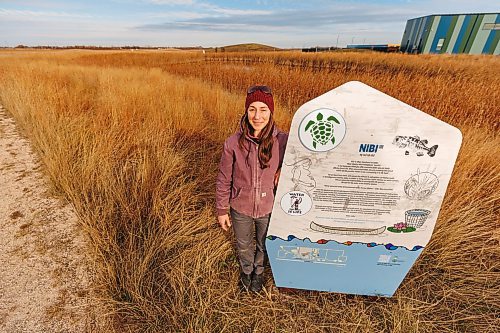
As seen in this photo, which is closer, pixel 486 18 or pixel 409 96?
pixel 409 96

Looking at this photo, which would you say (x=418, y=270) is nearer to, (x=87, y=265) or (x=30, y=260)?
(x=87, y=265)

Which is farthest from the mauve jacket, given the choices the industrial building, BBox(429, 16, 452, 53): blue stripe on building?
BBox(429, 16, 452, 53): blue stripe on building

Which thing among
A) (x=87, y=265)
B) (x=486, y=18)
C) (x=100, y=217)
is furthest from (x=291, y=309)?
(x=486, y=18)

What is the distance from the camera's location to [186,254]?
5.35 ft

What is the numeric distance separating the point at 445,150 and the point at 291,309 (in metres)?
1.23

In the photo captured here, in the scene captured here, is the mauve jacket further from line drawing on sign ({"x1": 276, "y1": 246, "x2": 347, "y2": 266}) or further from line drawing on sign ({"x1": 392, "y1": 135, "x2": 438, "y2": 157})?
line drawing on sign ({"x1": 392, "y1": 135, "x2": 438, "y2": 157})

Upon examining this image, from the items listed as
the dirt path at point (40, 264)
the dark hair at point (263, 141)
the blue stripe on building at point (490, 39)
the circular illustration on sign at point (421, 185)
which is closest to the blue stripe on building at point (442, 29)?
the blue stripe on building at point (490, 39)

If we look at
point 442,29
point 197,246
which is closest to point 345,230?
point 197,246

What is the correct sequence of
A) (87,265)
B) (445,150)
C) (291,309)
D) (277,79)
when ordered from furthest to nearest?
(277,79) → (87,265) → (291,309) → (445,150)

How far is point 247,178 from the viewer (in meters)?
1.27

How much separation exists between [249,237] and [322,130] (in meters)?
0.82

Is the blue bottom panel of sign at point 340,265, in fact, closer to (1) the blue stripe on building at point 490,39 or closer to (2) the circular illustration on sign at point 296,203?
(2) the circular illustration on sign at point 296,203

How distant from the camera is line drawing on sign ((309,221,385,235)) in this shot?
1205mm

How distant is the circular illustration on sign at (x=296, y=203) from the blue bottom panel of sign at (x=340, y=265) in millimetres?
185
